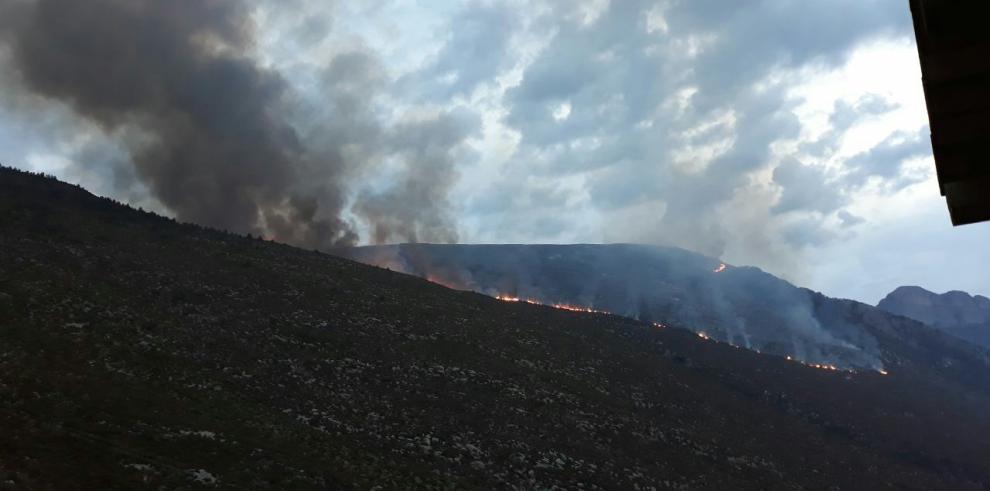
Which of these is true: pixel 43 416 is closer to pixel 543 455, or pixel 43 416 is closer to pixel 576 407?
pixel 543 455

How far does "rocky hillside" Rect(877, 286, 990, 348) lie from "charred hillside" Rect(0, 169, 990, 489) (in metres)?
96.7

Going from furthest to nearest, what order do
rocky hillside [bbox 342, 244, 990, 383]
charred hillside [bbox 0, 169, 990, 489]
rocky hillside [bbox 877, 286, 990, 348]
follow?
rocky hillside [bbox 877, 286, 990, 348], rocky hillside [bbox 342, 244, 990, 383], charred hillside [bbox 0, 169, 990, 489]

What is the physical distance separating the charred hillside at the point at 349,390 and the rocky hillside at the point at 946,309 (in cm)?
9672

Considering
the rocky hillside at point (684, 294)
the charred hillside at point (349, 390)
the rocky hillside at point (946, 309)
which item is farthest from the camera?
the rocky hillside at point (946, 309)

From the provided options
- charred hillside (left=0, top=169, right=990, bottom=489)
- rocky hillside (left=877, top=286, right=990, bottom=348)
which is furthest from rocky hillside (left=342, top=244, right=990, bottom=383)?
rocky hillside (left=877, top=286, right=990, bottom=348)

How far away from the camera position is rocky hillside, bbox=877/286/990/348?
5763 inches

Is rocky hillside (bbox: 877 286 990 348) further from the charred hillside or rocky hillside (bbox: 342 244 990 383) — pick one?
the charred hillside

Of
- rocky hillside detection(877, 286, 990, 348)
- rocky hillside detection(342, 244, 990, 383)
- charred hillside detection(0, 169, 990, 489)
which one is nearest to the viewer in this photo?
charred hillside detection(0, 169, 990, 489)

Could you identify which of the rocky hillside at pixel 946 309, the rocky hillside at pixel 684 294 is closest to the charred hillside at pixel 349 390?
the rocky hillside at pixel 684 294

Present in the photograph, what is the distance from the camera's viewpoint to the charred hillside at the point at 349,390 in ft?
67.8

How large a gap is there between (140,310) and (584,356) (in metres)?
31.7

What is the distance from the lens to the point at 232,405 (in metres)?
25.3

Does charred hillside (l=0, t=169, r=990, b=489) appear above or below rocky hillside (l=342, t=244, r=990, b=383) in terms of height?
below

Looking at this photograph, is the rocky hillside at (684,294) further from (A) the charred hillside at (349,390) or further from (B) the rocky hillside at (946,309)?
(B) the rocky hillside at (946,309)
